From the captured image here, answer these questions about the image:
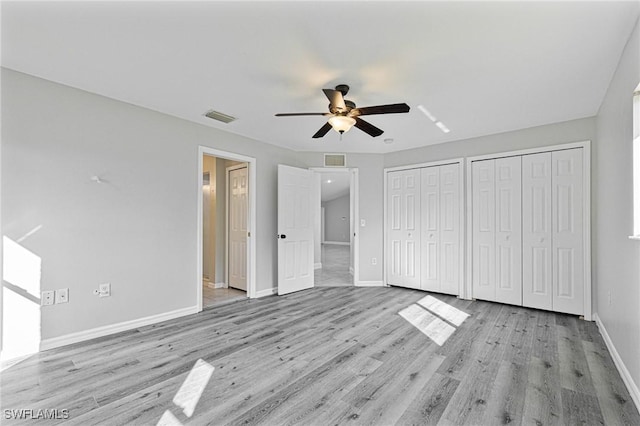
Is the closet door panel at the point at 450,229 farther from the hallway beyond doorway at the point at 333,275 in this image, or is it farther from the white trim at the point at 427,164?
the hallway beyond doorway at the point at 333,275

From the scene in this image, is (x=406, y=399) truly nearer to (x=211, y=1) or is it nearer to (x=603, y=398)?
(x=603, y=398)

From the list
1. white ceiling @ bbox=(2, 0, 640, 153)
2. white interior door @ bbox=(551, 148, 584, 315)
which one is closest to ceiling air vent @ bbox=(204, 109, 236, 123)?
white ceiling @ bbox=(2, 0, 640, 153)

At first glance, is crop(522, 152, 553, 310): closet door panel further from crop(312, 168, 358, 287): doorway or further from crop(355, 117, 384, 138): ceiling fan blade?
crop(312, 168, 358, 287): doorway

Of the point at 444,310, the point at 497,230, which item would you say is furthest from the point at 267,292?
the point at 497,230

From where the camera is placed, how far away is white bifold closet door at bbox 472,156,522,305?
4133mm

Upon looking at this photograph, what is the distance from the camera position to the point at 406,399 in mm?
2002

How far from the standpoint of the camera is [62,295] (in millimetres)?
2844

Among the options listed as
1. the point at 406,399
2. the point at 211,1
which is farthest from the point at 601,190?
the point at 211,1

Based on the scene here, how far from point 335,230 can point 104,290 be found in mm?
12225

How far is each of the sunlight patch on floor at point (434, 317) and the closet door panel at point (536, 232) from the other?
1.02 meters

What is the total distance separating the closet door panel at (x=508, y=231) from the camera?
13.5 ft

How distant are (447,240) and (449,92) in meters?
2.49

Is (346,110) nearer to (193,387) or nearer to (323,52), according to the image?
(323,52)

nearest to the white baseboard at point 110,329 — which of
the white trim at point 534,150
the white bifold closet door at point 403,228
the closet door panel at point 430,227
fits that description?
the white bifold closet door at point 403,228
